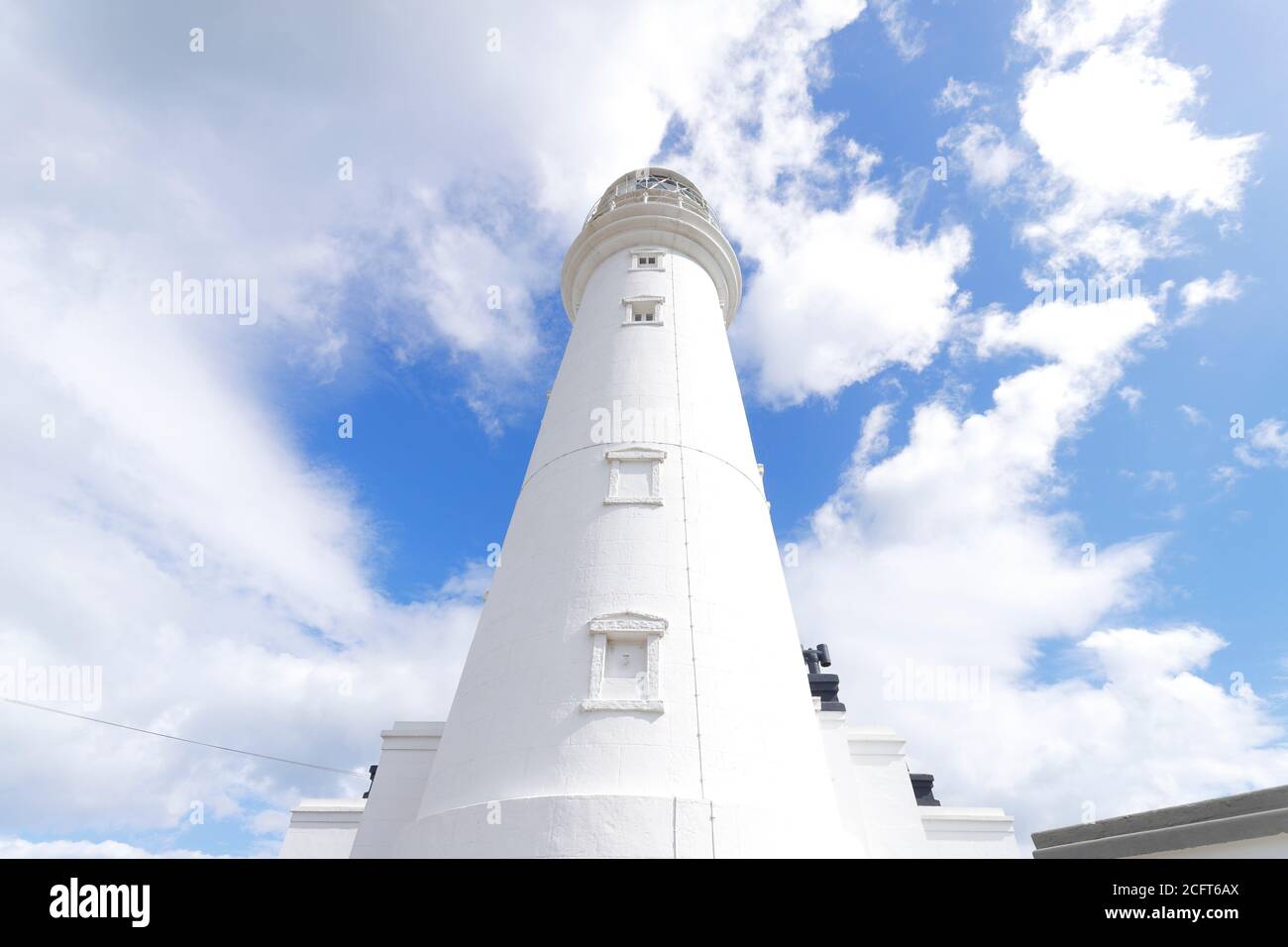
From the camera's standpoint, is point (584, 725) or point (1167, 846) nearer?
point (1167, 846)

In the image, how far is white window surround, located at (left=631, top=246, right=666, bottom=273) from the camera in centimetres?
1308

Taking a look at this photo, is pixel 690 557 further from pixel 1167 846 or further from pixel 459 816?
pixel 1167 846

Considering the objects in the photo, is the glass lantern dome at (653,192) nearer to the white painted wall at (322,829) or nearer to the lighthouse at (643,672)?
the lighthouse at (643,672)

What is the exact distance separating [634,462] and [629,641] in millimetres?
2787

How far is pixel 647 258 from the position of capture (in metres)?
13.3

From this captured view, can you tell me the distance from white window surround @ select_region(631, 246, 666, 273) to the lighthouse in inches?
1.8

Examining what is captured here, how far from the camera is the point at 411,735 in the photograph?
1116 centimetres

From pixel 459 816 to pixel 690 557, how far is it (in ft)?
12.6

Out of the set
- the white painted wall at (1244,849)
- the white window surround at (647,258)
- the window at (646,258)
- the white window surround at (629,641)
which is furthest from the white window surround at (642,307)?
the white painted wall at (1244,849)

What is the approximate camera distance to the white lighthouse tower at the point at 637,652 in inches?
256

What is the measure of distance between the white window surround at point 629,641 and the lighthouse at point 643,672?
23 millimetres

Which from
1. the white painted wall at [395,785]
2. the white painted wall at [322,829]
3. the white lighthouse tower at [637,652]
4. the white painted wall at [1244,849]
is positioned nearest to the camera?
the white painted wall at [1244,849]

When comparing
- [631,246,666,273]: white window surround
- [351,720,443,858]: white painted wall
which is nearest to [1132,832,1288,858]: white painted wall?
[351,720,443,858]: white painted wall
